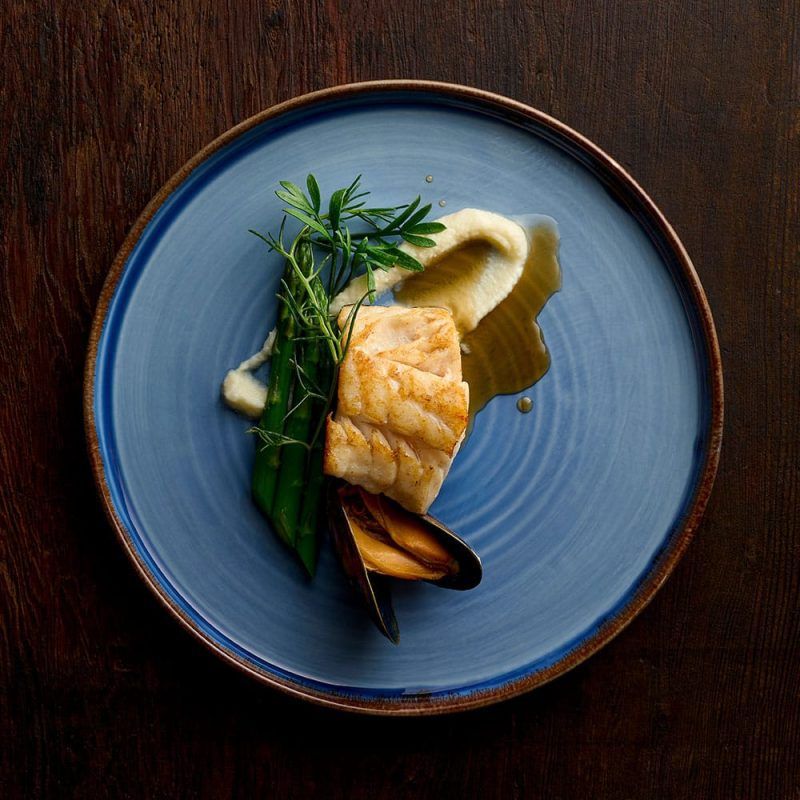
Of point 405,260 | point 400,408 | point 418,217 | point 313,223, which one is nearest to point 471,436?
point 400,408

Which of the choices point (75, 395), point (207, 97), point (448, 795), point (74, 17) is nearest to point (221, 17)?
point (207, 97)

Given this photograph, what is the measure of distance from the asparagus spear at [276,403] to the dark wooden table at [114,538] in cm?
53

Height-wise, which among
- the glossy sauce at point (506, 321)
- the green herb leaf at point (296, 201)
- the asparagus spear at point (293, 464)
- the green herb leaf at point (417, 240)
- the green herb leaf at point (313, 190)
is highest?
the green herb leaf at point (313, 190)

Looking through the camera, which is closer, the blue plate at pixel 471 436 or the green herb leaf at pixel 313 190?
the green herb leaf at pixel 313 190

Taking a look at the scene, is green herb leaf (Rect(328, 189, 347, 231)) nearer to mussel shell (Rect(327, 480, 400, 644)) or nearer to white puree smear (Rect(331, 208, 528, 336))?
white puree smear (Rect(331, 208, 528, 336))

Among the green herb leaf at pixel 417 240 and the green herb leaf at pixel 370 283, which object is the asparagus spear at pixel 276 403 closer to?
the green herb leaf at pixel 370 283

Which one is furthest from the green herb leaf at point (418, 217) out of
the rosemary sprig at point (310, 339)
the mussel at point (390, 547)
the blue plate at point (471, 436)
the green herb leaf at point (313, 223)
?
the mussel at point (390, 547)

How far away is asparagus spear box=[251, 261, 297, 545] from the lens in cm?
201

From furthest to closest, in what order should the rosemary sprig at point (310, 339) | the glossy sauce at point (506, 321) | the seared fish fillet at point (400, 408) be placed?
the glossy sauce at point (506, 321), the rosemary sprig at point (310, 339), the seared fish fillet at point (400, 408)

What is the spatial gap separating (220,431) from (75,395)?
0.50 metres

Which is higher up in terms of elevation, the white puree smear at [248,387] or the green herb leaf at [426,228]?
the green herb leaf at [426,228]

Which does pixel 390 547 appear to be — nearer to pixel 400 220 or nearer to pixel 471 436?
pixel 471 436

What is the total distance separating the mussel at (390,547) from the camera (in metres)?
1.91

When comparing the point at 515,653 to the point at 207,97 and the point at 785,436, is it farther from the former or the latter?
the point at 207,97
